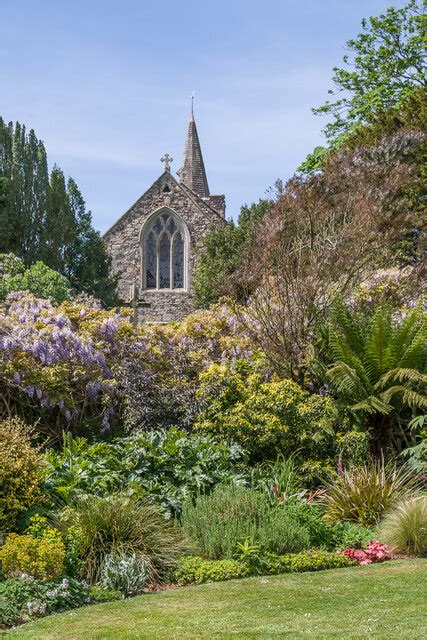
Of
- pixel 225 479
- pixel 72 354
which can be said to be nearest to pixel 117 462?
pixel 225 479

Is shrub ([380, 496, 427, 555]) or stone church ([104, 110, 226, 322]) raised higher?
stone church ([104, 110, 226, 322])

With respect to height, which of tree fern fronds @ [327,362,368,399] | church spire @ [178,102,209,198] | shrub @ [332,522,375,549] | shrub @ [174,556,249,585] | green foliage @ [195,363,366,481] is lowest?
shrub @ [174,556,249,585]

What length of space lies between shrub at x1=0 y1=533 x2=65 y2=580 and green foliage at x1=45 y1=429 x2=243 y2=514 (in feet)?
5.24

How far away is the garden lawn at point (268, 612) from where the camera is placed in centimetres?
695

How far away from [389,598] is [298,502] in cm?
300

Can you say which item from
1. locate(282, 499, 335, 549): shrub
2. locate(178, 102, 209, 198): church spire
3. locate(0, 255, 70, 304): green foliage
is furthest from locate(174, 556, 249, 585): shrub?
locate(178, 102, 209, 198): church spire

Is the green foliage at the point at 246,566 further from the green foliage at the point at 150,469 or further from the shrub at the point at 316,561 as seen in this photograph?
the green foliage at the point at 150,469

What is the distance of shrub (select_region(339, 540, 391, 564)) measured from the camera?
9586 mm

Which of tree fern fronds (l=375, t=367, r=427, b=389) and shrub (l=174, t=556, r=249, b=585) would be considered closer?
shrub (l=174, t=556, r=249, b=585)

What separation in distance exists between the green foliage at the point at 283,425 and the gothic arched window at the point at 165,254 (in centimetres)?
2662

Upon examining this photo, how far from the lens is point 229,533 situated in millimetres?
9414

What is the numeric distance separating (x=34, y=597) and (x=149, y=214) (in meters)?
32.0

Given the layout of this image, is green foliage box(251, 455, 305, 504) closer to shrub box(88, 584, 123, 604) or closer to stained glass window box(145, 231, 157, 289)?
shrub box(88, 584, 123, 604)

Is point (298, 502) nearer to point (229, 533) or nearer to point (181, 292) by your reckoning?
point (229, 533)
